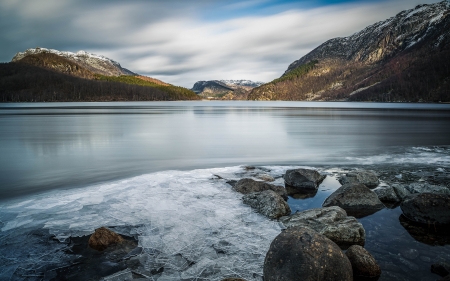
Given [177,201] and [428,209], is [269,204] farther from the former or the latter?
[428,209]

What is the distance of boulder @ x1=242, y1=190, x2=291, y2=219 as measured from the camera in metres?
8.45

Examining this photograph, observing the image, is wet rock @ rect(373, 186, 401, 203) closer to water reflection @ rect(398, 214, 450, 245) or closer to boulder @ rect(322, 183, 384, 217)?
boulder @ rect(322, 183, 384, 217)

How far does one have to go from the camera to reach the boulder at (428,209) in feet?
25.8

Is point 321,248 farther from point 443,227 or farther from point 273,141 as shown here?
point 273,141

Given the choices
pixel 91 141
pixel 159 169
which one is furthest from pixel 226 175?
pixel 91 141

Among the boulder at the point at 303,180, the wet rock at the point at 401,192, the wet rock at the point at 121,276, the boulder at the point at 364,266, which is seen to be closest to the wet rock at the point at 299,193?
the boulder at the point at 303,180

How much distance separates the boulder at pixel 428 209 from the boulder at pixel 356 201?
0.90m

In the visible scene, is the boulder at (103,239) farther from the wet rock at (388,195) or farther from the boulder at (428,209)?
the wet rock at (388,195)

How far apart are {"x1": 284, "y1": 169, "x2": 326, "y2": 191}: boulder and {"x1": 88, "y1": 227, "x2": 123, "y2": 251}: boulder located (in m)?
7.13

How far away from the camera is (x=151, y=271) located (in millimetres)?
5637

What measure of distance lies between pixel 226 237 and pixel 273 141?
63.8 feet

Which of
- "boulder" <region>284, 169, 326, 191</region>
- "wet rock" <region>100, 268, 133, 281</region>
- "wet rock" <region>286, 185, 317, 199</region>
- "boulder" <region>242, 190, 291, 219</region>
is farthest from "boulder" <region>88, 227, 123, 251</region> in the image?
"boulder" <region>284, 169, 326, 191</region>

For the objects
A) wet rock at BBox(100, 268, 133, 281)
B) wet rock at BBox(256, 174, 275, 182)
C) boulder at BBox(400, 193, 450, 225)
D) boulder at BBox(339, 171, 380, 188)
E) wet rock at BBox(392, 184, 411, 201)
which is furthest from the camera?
wet rock at BBox(256, 174, 275, 182)

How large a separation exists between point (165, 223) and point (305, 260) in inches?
168
